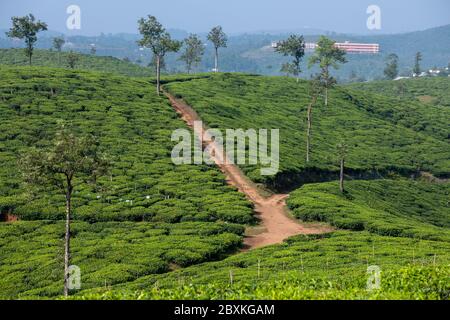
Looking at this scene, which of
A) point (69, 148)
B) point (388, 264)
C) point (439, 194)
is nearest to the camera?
point (69, 148)

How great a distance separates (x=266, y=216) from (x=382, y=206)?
1726 centimetres

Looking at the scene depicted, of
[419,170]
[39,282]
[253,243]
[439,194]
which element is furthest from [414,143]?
[39,282]

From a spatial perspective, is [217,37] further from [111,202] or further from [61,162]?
[61,162]

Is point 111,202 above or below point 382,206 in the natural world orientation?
above

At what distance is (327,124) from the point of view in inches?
4301

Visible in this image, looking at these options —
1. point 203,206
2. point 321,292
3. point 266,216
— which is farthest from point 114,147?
point 321,292

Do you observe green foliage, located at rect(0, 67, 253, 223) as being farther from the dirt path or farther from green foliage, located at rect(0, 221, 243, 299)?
green foliage, located at rect(0, 221, 243, 299)

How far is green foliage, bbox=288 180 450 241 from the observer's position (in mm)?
56469

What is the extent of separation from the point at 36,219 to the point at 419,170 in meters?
62.7

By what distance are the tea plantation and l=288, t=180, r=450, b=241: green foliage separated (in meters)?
7.54

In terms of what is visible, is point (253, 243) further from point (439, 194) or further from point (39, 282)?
point (439, 194)

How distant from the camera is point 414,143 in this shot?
357ft

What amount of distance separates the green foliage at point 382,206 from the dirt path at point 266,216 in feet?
4.62

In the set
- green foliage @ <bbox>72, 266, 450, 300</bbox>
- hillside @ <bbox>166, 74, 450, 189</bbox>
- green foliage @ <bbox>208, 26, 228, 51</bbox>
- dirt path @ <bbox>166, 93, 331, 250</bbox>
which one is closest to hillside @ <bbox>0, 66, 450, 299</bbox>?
green foliage @ <bbox>72, 266, 450, 300</bbox>
